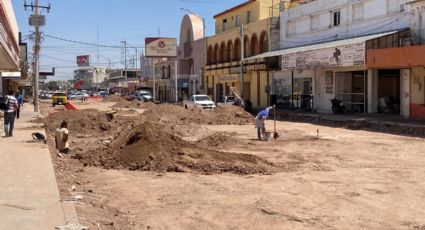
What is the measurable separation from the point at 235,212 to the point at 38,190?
3.46 metres

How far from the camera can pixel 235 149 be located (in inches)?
819

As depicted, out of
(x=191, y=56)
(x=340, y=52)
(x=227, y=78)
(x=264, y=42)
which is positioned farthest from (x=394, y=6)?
(x=191, y=56)

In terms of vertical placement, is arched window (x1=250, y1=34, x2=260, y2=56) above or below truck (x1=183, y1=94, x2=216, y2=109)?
above

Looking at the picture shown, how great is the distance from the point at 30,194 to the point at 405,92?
27.5 m

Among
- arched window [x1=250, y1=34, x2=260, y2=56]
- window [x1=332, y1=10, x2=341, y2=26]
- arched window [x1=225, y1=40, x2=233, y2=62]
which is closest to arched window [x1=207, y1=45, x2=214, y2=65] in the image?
arched window [x1=225, y1=40, x2=233, y2=62]

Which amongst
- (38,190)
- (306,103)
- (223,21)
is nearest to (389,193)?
(38,190)

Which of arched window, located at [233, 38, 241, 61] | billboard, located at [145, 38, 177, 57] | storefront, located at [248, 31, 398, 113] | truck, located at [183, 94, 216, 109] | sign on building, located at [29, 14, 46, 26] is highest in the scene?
billboard, located at [145, 38, 177, 57]

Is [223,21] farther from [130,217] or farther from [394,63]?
[130,217]

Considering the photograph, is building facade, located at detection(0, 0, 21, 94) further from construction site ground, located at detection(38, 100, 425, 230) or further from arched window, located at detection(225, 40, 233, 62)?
arched window, located at detection(225, 40, 233, 62)

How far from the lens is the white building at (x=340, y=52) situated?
34625 millimetres

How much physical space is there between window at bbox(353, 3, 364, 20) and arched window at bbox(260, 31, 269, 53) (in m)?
14.8

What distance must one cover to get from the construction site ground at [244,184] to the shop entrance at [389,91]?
600 inches

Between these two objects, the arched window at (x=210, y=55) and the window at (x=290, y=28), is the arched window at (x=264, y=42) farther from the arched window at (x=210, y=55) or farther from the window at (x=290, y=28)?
the arched window at (x=210, y=55)

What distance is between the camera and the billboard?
89125mm
